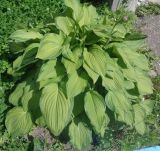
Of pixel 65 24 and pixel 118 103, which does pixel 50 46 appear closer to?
pixel 65 24

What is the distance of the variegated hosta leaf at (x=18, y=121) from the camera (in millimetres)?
4639

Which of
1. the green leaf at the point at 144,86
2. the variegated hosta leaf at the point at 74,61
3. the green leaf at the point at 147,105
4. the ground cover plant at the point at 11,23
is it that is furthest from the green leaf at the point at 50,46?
the green leaf at the point at 147,105

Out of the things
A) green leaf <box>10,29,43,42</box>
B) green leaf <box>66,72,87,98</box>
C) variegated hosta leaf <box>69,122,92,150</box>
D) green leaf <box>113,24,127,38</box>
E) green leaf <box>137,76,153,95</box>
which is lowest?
variegated hosta leaf <box>69,122,92,150</box>

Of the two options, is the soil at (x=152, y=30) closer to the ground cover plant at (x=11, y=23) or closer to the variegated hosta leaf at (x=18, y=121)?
the ground cover plant at (x=11, y=23)

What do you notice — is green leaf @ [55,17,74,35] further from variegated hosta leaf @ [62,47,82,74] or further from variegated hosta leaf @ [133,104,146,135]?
variegated hosta leaf @ [133,104,146,135]

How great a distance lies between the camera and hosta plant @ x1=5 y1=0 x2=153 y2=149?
4281 millimetres

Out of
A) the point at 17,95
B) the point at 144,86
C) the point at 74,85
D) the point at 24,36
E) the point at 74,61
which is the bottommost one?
the point at 17,95

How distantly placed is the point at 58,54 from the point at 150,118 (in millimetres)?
1490

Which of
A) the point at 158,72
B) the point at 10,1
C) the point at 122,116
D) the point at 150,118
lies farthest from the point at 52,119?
the point at 158,72

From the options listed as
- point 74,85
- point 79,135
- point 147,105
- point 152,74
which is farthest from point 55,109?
point 152,74

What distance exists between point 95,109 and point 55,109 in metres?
0.37

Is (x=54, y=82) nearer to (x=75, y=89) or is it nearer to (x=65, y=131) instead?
(x=75, y=89)

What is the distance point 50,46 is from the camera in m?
4.25

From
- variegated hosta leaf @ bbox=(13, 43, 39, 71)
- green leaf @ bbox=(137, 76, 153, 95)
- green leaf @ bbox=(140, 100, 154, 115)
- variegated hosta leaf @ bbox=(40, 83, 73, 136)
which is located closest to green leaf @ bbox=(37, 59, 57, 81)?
variegated hosta leaf @ bbox=(40, 83, 73, 136)
